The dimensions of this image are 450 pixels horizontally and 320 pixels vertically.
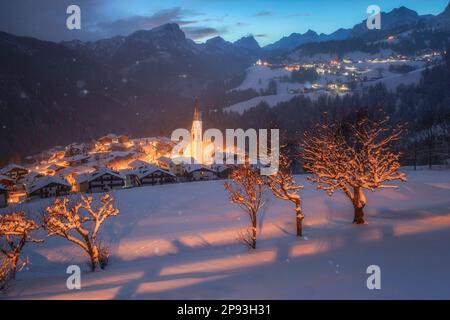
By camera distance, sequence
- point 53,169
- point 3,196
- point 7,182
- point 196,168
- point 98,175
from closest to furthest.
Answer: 1. point 3,196
2. point 98,175
3. point 196,168
4. point 7,182
5. point 53,169

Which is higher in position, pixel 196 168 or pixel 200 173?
pixel 196 168

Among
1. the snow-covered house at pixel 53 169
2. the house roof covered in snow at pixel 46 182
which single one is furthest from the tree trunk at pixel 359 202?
the snow-covered house at pixel 53 169

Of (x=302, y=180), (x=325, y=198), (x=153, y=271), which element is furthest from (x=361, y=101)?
(x=153, y=271)

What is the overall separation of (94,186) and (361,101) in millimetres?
127854

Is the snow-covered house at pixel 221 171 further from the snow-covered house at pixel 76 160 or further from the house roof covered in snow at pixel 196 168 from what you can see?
the snow-covered house at pixel 76 160

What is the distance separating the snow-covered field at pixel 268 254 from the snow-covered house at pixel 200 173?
29.6 m

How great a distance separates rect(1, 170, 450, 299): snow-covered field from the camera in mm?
12726

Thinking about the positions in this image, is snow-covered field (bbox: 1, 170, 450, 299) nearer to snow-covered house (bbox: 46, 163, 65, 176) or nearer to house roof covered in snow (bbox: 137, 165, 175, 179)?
house roof covered in snow (bbox: 137, 165, 175, 179)

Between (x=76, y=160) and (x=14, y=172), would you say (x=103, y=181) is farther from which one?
(x=76, y=160)

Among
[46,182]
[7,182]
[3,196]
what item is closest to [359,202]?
[46,182]

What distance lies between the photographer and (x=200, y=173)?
6756 cm

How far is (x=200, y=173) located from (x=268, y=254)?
1948 inches

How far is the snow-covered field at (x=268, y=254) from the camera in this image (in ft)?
41.8
